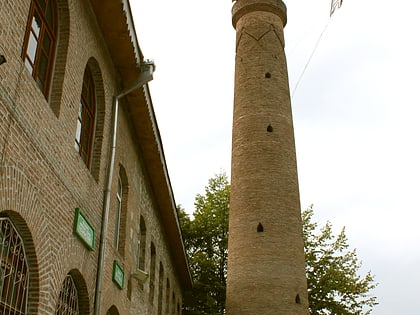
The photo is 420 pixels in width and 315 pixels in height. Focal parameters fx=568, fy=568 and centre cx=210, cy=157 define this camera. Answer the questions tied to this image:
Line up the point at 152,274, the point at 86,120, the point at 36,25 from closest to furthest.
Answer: the point at 36,25
the point at 86,120
the point at 152,274

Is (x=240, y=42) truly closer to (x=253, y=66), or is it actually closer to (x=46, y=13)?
(x=253, y=66)

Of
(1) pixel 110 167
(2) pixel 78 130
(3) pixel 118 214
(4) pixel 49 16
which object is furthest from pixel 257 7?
(4) pixel 49 16

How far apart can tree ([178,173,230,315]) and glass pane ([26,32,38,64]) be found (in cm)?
1997

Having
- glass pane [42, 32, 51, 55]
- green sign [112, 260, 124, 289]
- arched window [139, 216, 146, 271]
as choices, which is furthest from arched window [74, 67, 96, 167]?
arched window [139, 216, 146, 271]

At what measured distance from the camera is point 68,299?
8078 mm

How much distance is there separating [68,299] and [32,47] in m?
3.55

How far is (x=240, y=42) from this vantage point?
23.2m

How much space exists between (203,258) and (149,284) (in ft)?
39.6

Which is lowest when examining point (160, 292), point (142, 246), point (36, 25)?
point (160, 292)

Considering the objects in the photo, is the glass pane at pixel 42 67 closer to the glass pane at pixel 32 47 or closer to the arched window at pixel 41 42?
the arched window at pixel 41 42

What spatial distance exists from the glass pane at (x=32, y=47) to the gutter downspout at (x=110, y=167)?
3.10 m

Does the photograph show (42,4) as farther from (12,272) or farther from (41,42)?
(12,272)

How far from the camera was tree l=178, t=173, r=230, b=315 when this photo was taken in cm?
2614

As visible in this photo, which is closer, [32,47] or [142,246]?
[32,47]
